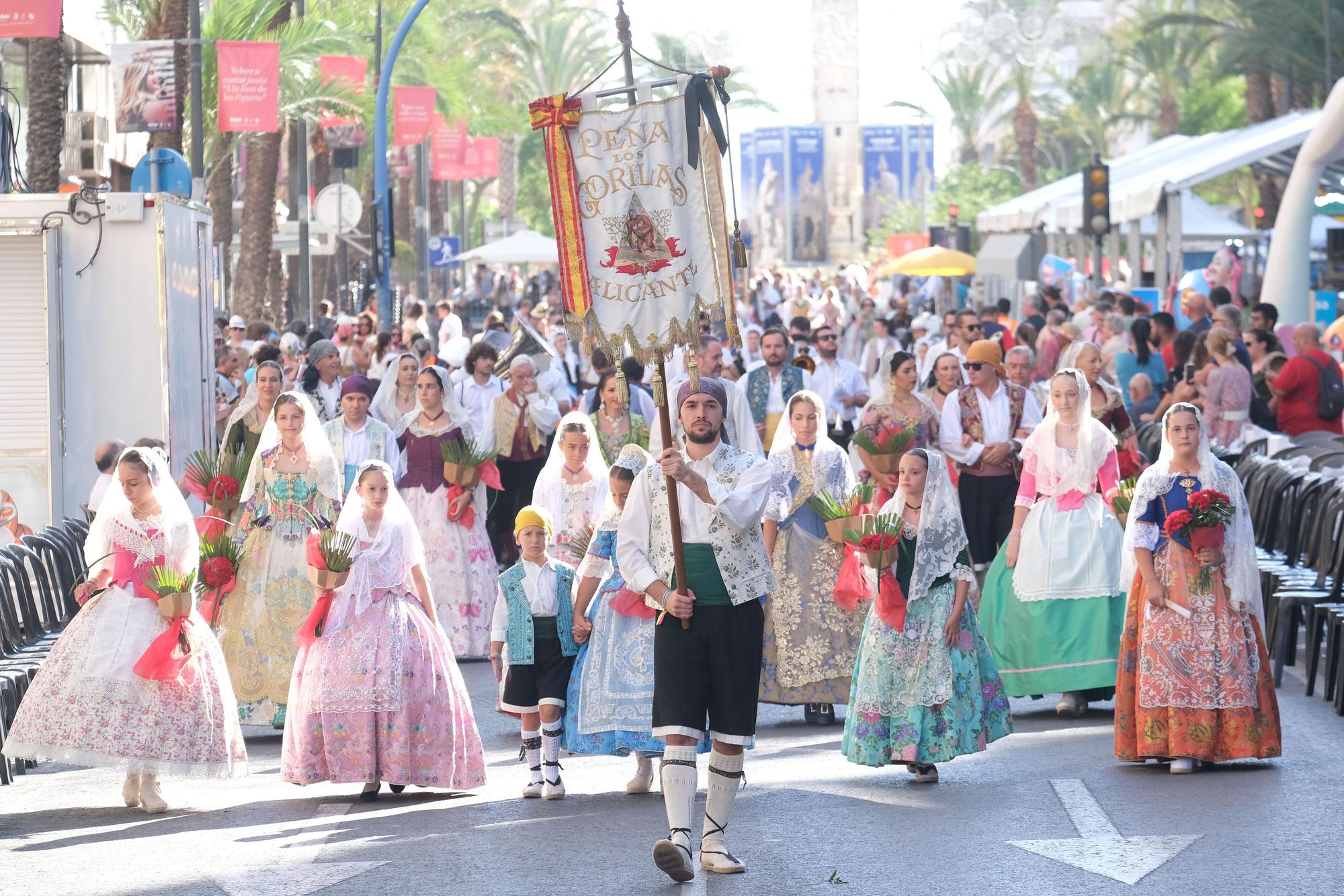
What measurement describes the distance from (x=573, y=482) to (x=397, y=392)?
13.2 ft

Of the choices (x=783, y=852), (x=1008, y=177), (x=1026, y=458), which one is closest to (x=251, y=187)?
(x=1026, y=458)

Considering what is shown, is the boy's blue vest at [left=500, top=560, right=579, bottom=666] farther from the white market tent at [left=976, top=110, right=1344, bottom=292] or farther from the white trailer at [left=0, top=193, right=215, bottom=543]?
the white market tent at [left=976, top=110, right=1344, bottom=292]

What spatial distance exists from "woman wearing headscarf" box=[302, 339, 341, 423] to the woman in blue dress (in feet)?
22.5

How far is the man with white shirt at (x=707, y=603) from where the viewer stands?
25.8 feet

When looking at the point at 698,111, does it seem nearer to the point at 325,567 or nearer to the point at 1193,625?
the point at 325,567

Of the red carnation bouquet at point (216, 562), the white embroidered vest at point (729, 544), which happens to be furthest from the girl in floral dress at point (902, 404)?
the white embroidered vest at point (729, 544)

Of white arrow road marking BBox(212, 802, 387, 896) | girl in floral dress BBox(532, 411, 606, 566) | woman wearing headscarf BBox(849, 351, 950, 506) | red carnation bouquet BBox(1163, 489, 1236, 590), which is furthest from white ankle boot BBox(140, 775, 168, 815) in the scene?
woman wearing headscarf BBox(849, 351, 950, 506)

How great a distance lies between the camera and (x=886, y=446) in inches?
436

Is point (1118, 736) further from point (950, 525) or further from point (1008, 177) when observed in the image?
point (1008, 177)

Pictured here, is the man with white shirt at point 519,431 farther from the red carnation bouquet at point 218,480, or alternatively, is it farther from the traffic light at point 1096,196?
the traffic light at point 1096,196

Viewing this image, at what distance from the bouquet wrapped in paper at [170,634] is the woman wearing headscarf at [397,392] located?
6.39 m

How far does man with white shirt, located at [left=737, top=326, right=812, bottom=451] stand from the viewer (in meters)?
16.8

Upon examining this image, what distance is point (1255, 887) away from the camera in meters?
7.46

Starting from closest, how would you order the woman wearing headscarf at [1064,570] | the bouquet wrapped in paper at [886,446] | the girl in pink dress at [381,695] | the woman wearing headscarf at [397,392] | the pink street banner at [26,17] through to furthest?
the girl in pink dress at [381,695] < the bouquet wrapped in paper at [886,446] < the woman wearing headscarf at [1064,570] < the woman wearing headscarf at [397,392] < the pink street banner at [26,17]
